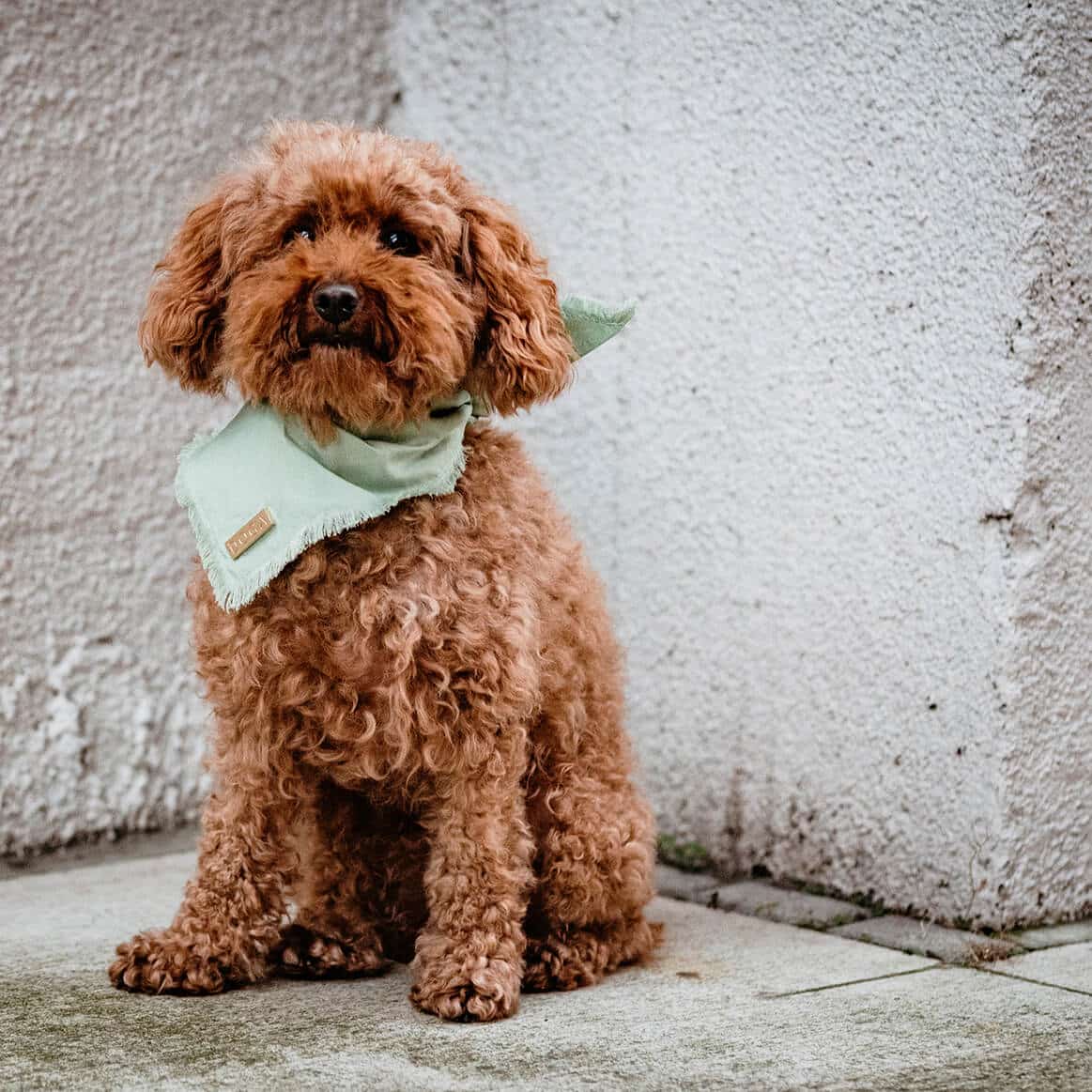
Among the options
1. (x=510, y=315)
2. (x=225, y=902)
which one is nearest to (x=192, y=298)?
(x=510, y=315)

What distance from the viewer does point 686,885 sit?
3783 millimetres

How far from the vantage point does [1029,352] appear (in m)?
3.09

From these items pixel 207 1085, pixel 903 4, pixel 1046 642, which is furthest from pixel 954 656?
pixel 207 1085

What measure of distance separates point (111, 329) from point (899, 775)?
2303mm

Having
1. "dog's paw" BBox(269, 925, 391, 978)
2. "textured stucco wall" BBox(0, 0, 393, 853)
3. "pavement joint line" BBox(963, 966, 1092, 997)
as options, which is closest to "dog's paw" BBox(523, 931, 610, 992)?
"dog's paw" BBox(269, 925, 391, 978)

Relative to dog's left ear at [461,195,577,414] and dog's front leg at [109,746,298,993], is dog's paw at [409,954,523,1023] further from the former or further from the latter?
dog's left ear at [461,195,577,414]

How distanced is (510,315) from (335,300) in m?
0.38

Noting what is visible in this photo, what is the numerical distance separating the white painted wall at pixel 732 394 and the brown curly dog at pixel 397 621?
0.79 m

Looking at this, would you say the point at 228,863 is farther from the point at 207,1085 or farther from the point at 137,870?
the point at 137,870

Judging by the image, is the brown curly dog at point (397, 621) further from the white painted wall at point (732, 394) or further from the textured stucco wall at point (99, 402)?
the textured stucco wall at point (99, 402)

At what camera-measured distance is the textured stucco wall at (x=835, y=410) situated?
3.13m

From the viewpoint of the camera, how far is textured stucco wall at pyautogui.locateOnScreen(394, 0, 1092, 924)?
10.3 ft

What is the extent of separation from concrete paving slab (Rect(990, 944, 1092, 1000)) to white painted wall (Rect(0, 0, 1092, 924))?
0.43 feet

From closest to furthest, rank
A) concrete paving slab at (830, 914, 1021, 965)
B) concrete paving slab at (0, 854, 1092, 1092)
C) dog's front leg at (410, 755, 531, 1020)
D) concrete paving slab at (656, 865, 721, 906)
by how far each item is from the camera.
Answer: concrete paving slab at (0, 854, 1092, 1092) < dog's front leg at (410, 755, 531, 1020) < concrete paving slab at (830, 914, 1021, 965) < concrete paving slab at (656, 865, 721, 906)
